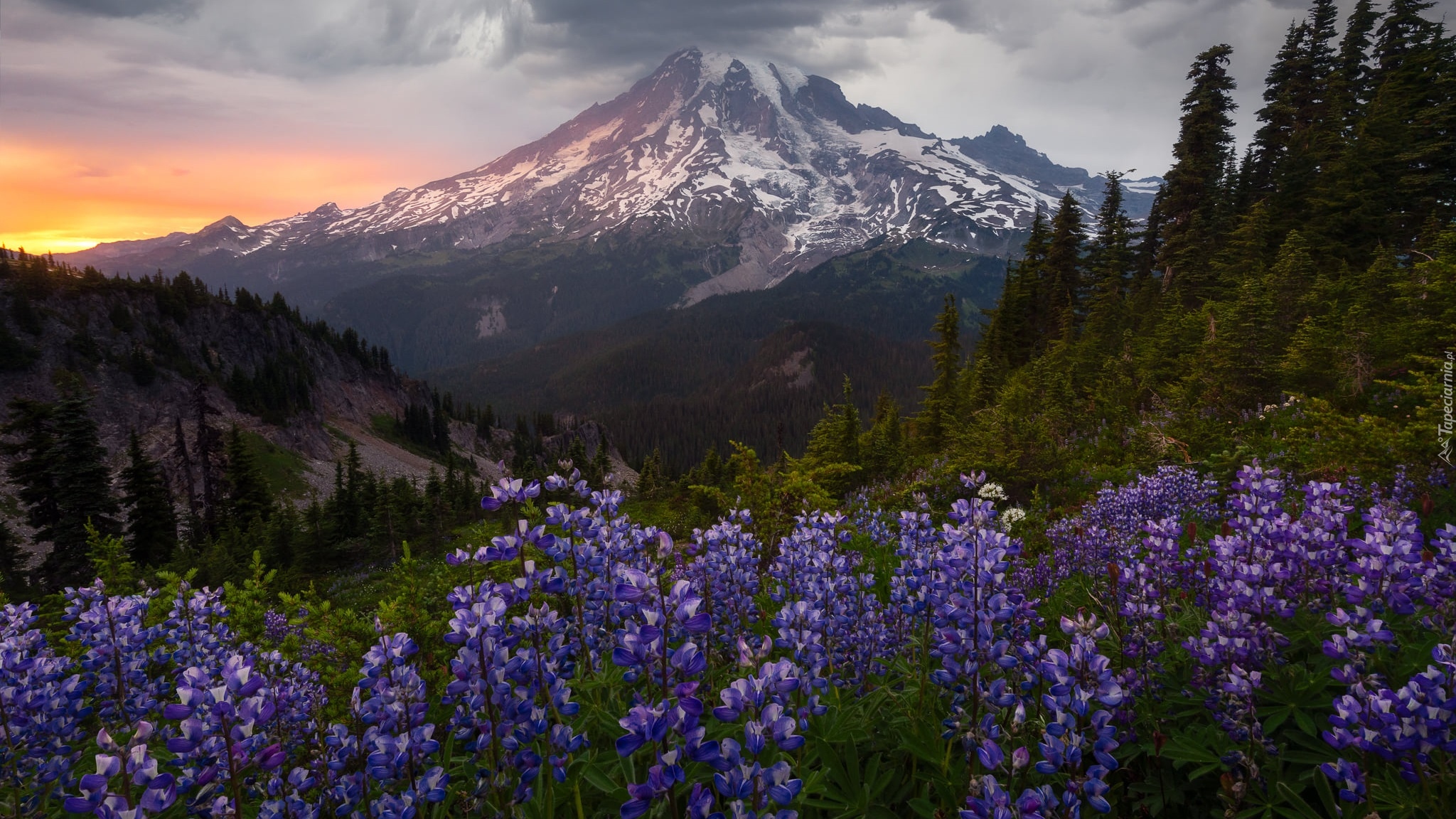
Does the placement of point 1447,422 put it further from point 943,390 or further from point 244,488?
point 244,488

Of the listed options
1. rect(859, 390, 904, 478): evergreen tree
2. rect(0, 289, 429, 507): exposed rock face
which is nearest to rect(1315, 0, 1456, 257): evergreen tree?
rect(859, 390, 904, 478): evergreen tree

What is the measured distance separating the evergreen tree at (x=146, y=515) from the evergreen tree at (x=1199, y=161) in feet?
202

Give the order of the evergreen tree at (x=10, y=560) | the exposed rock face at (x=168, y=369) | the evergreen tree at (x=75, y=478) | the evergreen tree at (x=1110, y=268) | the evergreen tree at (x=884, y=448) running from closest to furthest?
1. the evergreen tree at (x=884, y=448)
2. the evergreen tree at (x=1110, y=268)
3. the evergreen tree at (x=10, y=560)
4. the evergreen tree at (x=75, y=478)
5. the exposed rock face at (x=168, y=369)

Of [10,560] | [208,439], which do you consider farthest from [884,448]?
[10,560]

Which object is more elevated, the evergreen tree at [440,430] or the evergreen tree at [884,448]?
the evergreen tree at [884,448]

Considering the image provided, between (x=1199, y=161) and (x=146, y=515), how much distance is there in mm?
67151

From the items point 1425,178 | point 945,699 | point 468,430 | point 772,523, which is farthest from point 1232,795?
point 468,430

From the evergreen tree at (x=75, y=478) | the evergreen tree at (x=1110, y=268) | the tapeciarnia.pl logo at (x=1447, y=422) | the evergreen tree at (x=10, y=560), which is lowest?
the evergreen tree at (x=10, y=560)

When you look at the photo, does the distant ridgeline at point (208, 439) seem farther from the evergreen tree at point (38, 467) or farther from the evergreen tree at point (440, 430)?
the evergreen tree at point (440, 430)

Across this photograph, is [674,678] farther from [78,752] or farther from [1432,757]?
[78,752]

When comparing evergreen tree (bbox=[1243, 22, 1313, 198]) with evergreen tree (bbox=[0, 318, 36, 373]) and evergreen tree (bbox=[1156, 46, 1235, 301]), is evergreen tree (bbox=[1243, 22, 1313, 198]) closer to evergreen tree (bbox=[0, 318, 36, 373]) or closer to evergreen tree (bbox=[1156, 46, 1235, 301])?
evergreen tree (bbox=[1156, 46, 1235, 301])

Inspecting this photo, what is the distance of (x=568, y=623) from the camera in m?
3.44

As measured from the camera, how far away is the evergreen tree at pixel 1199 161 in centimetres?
3284

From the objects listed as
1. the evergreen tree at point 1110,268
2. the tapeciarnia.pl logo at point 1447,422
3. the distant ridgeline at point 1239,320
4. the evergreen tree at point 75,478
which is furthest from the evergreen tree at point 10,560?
the evergreen tree at point 1110,268
